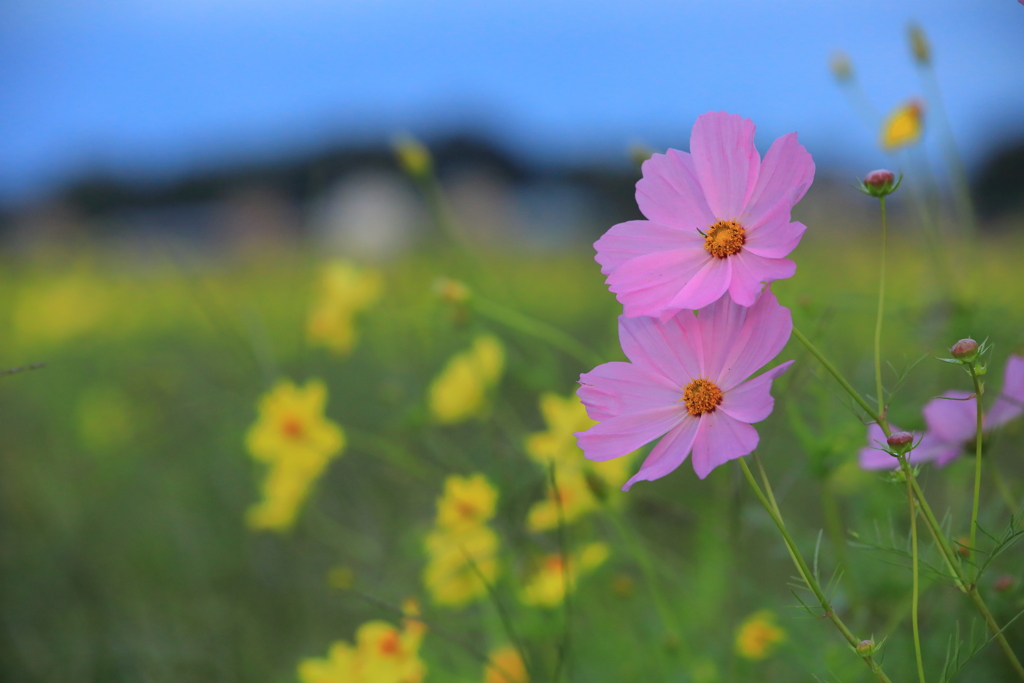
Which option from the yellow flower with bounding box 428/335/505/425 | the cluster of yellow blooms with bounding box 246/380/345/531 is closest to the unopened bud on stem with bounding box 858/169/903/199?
the yellow flower with bounding box 428/335/505/425

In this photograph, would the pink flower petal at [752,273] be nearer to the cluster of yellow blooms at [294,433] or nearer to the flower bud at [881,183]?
the flower bud at [881,183]

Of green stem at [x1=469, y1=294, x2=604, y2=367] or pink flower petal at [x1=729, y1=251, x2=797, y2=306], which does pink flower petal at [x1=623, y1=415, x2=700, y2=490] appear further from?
green stem at [x1=469, y1=294, x2=604, y2=367]

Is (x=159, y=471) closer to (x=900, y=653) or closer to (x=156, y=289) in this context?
(x=900, y=653)

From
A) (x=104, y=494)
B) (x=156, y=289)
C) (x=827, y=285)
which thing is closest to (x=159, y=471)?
(x=104, y=494)

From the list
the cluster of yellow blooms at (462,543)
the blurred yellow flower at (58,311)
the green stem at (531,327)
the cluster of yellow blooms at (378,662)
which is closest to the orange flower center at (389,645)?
the cluster of yellow blooms at (378,662)

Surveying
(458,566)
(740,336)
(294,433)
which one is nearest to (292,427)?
(294,433)

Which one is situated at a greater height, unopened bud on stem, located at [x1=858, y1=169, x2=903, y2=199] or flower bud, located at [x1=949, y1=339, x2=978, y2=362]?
unopened bud on stem, located at [x1=858, y1=169, x2=903, y2=199]
